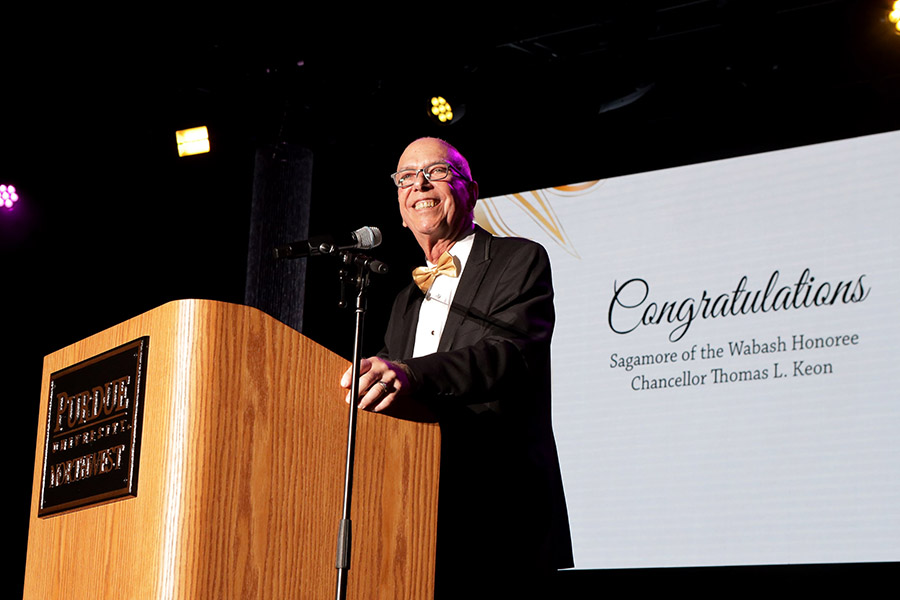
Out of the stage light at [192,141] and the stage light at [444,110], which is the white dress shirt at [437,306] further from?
the stage light at [192,141]

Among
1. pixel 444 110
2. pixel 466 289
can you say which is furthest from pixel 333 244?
pixel 444 110

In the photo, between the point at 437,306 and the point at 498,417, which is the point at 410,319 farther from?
the point at 498,417

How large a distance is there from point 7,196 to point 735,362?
3.96 meters

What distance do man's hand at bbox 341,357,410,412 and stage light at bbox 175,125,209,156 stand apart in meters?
4.18

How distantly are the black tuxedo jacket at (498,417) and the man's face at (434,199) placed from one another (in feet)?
0.53

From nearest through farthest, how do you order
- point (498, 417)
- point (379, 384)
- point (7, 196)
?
point (379, 384) → point (498, 417) → point (7, 196)

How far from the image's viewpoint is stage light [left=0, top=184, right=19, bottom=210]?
18.4 feet

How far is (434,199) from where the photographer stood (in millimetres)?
2570

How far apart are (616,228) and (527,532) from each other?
328cm

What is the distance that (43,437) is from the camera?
6.95 ft

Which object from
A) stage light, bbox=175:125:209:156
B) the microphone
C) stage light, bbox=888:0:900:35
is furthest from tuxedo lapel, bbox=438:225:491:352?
stage light, bbox=175:125:209:156

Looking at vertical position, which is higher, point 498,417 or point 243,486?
point 498,417

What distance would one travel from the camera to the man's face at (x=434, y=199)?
2572 mm

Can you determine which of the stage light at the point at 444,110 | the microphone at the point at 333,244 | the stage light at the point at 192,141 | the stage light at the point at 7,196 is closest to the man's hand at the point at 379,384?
the microphone at the point at 333,244
